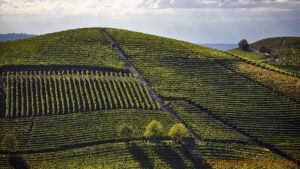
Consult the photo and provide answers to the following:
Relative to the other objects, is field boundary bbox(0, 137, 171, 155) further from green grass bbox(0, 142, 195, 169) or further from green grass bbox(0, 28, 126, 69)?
green grass bbox(0, 28, 126, 69)

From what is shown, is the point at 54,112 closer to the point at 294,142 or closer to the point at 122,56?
the point at 122,56

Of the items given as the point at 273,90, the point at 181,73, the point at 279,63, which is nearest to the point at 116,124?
→ the point at 181,73

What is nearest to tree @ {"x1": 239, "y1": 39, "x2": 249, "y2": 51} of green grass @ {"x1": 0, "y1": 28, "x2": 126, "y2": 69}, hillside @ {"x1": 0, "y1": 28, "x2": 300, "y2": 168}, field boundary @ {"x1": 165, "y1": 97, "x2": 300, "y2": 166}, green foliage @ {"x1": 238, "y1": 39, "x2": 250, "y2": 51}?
green foliage @ {"x1": 238, "y1": 39, "x2": 250, "y2": 51}

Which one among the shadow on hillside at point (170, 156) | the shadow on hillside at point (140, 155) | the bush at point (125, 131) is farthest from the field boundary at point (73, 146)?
the shadow on hillside at point (170, 156)

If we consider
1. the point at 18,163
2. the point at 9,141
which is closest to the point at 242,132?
the point at 18,163

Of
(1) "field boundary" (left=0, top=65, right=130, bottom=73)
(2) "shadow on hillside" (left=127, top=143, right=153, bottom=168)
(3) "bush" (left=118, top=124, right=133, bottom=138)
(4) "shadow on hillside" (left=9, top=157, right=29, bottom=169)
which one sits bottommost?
(4) "shadow on hillside" (left=9, top=157, right=29, bottom=169)

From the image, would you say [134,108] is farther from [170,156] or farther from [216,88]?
[216,88]
